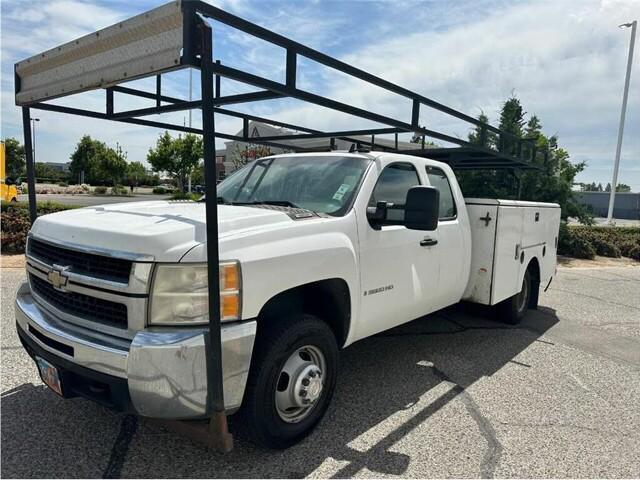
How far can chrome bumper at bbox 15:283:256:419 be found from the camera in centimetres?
233

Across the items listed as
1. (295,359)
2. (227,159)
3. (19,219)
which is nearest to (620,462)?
(295,359)

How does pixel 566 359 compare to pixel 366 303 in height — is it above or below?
below

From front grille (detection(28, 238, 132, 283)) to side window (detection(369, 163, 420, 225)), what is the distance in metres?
1.87

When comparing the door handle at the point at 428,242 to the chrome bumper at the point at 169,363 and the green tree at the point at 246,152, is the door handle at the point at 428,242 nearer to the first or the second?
the chrome bumper at the point at 169,363

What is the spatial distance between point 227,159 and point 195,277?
98.2 ft

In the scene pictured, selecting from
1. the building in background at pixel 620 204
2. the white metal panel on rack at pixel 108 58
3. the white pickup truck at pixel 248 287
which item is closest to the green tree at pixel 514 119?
the white pickup truck at pixel 248 287

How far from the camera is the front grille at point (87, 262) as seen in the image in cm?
250

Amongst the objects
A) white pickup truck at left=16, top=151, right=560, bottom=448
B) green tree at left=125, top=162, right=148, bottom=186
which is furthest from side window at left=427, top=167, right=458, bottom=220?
green tree at left=125, top=162, right=148, bottom=186

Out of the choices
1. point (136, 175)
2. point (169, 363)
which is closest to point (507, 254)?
point (169, 363)

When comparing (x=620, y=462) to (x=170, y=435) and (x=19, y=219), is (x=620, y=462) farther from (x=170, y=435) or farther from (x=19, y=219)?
(x=19, y=219)

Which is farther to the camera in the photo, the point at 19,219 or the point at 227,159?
the point at 227,159

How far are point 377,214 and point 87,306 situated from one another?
2000 millimetres

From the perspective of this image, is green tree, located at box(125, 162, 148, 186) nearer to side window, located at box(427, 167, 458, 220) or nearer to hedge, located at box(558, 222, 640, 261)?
hedge, located at box(558, 222, 640, 261)

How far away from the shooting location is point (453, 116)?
4.52 m
